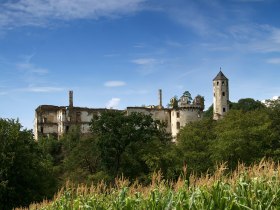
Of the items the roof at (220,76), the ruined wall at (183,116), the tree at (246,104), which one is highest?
the roof at (220,76)

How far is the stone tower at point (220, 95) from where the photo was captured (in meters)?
92.7

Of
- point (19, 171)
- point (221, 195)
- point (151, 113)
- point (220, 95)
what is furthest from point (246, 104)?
point (221, 195)

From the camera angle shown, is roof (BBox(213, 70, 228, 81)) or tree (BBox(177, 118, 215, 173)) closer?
tree (BBox(177, 118, 215, 173))

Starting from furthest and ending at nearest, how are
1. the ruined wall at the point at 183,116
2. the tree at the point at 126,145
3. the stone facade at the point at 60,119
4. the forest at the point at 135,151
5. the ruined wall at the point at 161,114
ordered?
the ruined wall at the point at 161,114 → the stone facade at the point at 60,119 → the ruined wall at the point at 183,116 → the tree at the point at 126,145 → the forest at the point at 135,151

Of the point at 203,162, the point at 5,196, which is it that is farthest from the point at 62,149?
the point at 5,196

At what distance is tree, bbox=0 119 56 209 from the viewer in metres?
32.9

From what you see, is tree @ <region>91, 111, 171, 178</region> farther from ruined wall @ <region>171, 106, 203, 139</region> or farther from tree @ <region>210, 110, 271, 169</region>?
ruined wall @ <region>171, 106, 203, 139</region>

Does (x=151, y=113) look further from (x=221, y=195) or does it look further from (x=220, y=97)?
(x=221, y=195)

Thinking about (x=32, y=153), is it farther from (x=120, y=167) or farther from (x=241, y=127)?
(x=241, y=127)

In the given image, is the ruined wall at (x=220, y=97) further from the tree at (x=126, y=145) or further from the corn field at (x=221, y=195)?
the corn field at (x=221, y=195)

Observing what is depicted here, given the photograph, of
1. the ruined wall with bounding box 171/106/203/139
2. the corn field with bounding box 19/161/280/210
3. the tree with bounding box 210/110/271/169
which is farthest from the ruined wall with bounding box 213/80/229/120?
the corn field with bounding box 19/161/280/210

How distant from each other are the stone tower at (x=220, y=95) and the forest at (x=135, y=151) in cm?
3739

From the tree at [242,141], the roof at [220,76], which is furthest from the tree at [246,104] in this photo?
the tree at [242,141]

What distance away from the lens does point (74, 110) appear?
302 feet
